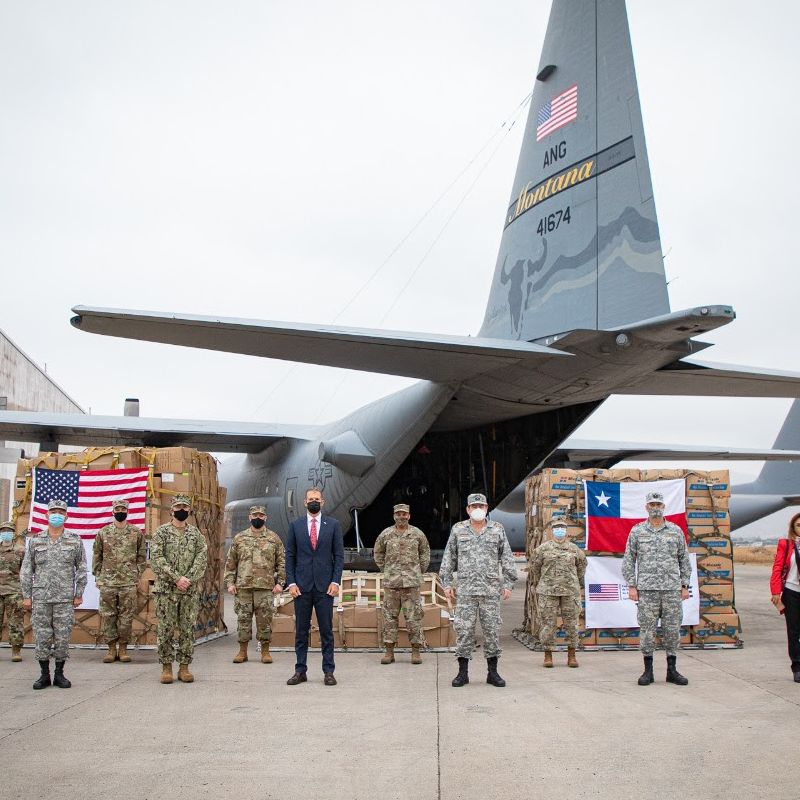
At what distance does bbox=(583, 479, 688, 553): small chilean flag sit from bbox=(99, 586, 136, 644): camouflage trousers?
524 centimetres

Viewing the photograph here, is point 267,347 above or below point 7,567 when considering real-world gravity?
above

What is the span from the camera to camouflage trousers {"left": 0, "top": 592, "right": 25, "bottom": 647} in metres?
8.52

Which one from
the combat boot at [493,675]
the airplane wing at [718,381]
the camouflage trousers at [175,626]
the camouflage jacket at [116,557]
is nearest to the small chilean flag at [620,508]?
the airplane wing at [718,381]

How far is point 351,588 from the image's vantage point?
9.55 metres

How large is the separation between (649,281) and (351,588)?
504 cm

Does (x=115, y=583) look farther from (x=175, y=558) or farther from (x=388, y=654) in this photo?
(x=388, y=654)

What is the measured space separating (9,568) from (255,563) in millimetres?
2946

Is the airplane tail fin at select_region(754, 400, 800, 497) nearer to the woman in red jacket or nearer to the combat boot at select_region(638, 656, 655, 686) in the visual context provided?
the woman in red jacket

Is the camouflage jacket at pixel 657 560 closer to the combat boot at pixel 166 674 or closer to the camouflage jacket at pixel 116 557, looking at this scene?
the combat boot at pixel 166 674

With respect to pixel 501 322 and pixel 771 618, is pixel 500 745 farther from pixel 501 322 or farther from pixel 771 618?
pixel 771 618

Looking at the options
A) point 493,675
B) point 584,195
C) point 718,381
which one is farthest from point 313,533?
point 718,381

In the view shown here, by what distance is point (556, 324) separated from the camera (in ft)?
30.6

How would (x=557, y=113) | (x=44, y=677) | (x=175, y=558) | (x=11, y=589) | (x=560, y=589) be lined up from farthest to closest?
(x=557, y=113) → (x=11, y=589) → (x=560, y=589) → (x=175, y=558) → (x=44, y=677)

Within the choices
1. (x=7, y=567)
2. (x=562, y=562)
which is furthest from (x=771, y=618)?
(x=7, y=567)
